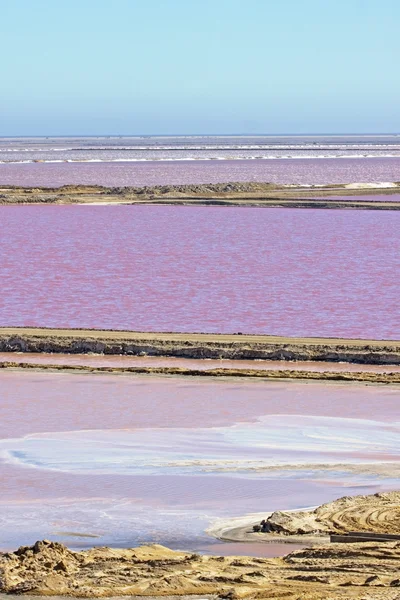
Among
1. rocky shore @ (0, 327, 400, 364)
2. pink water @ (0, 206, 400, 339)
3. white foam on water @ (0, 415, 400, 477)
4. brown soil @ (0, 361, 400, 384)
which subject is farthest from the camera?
pink water @ (0, 206, 400, 339)

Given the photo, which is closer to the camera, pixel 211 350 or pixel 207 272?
pixel 211 350

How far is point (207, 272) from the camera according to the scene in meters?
24.8

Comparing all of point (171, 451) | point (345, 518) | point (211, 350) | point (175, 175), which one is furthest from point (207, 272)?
point (175, 175)

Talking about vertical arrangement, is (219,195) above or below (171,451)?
above

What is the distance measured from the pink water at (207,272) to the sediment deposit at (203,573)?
9.73 m

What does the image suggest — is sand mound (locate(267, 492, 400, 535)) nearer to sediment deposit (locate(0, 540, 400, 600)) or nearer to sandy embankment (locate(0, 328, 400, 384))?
sediment deposit (locate(0, 540, 400, 600))

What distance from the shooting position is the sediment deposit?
21.1 ft

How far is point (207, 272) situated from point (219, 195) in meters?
27.1

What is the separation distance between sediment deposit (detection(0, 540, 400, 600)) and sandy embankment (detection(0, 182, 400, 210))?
37.7 m

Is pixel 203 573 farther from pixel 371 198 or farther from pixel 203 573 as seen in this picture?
pixel 371 198

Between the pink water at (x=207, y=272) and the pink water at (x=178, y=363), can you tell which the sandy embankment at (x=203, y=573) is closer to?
the pink water at (x=178, y=363)

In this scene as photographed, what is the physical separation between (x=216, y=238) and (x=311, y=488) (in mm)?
24316

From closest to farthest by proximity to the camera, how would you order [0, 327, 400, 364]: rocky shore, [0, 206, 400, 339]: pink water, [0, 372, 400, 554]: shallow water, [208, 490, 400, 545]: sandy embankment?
[208, 490, 400, 545]: sandy embankment
[0, 372, 400, 554]: shallow water
[0, 327, 400, 364]: rocky shore
[0, 206, 400, 339]: pink water

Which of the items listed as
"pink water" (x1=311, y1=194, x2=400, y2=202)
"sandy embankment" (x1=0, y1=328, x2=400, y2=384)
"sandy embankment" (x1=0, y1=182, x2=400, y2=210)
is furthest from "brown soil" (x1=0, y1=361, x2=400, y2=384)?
"pink water" (x1=311, y1=194, x2=400, y2=202)
